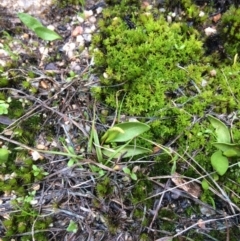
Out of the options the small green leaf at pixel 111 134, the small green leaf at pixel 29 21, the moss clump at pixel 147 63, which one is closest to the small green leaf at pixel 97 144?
the small green leaf at pixel 111 134

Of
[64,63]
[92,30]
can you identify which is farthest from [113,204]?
[92,30]

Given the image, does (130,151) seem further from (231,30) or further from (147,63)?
(231,30)

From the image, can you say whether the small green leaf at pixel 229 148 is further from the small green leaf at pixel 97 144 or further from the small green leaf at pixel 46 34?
the small green leaf at pixel 46 34

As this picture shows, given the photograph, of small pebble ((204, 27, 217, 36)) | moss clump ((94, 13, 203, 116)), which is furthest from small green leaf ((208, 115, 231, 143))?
small pebble ((204, 27, 217, 36))

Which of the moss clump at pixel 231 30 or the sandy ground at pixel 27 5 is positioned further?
the sandy ground at pixel 27 5

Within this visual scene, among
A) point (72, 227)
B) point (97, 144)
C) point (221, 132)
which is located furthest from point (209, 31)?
point (72, 227)

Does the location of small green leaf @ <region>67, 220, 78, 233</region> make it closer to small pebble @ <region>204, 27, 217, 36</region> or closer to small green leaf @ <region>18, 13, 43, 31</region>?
small green leaf @ <region>18, 13, 43, 31</region>
